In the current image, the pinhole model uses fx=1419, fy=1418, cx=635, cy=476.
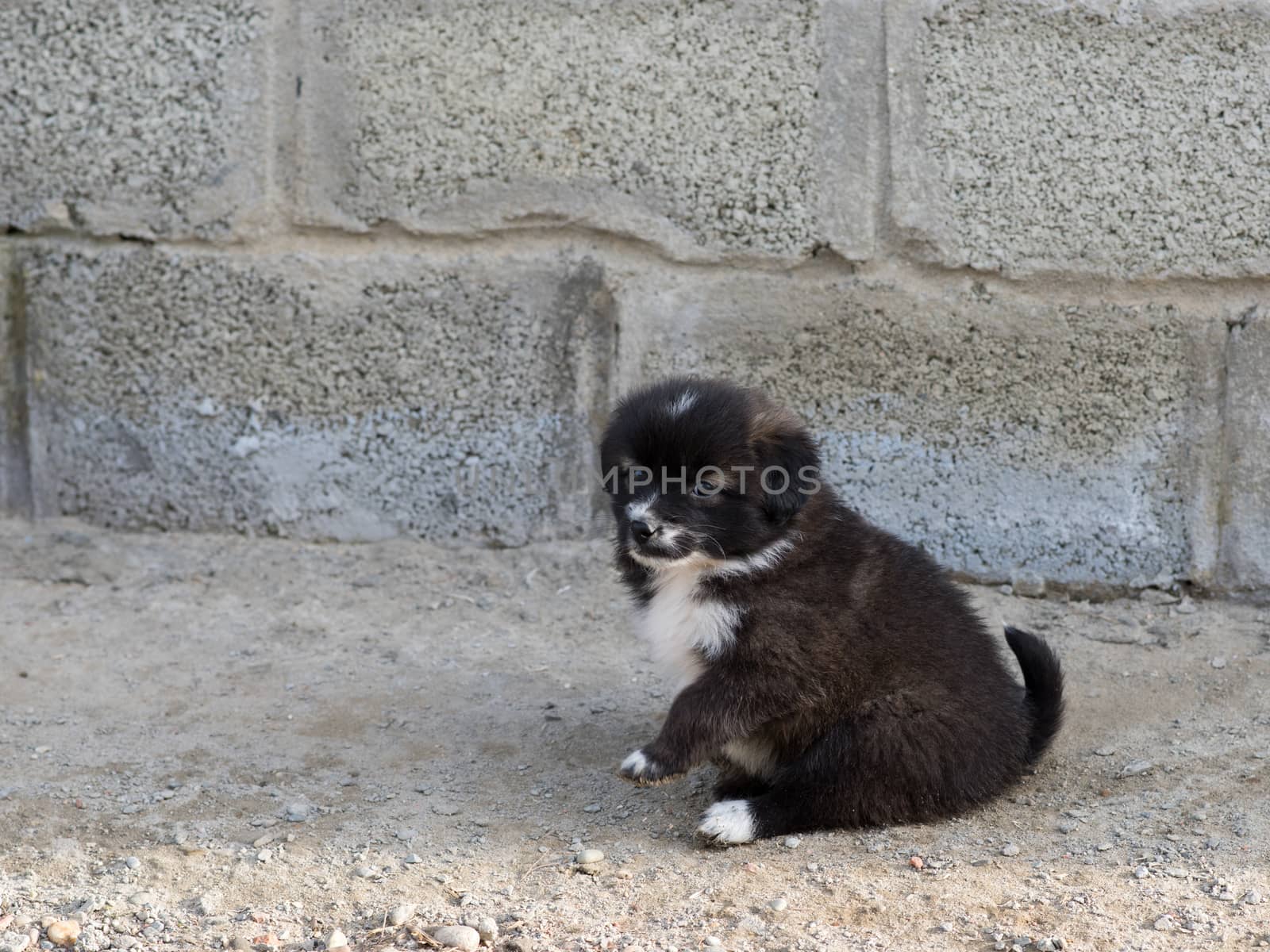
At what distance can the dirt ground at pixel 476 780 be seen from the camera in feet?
9.40

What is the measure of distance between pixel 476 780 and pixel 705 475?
3.37ft

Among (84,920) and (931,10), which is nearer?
(84,920)

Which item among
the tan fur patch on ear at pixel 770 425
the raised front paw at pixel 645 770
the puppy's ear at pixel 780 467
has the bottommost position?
the raised front paw at pixel 645 770

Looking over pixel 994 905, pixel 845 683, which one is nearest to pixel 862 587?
pixel 845 683

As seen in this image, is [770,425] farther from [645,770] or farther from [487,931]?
[487,931]

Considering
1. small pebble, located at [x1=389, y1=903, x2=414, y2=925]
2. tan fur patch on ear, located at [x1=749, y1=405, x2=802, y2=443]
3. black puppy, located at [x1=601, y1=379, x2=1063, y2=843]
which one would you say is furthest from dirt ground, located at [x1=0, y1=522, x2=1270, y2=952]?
tan fur patch on ear, located at [x1=749, y1=405, x2=802, y2=443]

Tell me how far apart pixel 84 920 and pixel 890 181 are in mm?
3008

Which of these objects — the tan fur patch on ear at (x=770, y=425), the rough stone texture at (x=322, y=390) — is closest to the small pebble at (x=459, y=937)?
the tan fur patch on ear at (x=770, y=425)

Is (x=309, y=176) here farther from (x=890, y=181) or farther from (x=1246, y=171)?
(x=1246, y=171)

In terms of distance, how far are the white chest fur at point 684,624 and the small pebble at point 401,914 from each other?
834mm

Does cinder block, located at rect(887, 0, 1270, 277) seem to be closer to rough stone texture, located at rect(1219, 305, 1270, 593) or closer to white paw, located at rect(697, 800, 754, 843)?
rough stone texture, located at rect(1219, 305, 1270, 593)

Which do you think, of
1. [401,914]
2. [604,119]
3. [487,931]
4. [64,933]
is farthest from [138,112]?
[487,931]

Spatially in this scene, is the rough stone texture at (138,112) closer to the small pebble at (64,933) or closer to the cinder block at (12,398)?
the cinder block at (12,398)

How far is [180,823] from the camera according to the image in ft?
10.8
